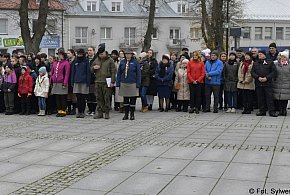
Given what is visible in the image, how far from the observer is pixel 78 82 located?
1370 centimetres

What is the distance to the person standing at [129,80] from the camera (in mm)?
13094

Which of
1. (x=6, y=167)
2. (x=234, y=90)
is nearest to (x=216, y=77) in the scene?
(x=234, y=90)

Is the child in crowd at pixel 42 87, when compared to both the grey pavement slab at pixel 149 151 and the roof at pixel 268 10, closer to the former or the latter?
the grey pavement slab at pixel 149 151

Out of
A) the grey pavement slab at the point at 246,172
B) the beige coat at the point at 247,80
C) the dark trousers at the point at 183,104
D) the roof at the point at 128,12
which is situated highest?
the roof at the point at 128,12

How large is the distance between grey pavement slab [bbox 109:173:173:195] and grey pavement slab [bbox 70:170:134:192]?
0.12 m

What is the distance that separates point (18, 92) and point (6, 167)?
24.2 feet

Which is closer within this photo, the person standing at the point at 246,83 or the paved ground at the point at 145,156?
the paved ground at the point at 145,156

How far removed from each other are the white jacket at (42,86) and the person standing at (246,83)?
5559 mm

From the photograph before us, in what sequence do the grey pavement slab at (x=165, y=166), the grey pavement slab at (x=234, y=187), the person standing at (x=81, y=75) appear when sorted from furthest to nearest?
the person standing at (x=81, y=75), the grey pavement slab at (x=165, y=166), the grey pavement slab at (x=234, y=187)

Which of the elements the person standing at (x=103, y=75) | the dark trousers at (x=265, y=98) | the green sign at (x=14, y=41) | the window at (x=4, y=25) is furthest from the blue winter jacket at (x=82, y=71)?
the window at (x=4, y=25)

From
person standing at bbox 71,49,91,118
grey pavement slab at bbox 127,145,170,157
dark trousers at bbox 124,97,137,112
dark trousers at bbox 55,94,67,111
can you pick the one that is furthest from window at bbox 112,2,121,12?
grey pavement slab at bbox 127,145,170,157

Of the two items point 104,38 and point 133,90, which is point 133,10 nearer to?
point 104,38

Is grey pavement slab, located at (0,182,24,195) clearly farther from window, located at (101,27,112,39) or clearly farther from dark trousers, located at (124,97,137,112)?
window, located at (101,27,112,39)

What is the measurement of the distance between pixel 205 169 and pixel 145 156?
1.32m
